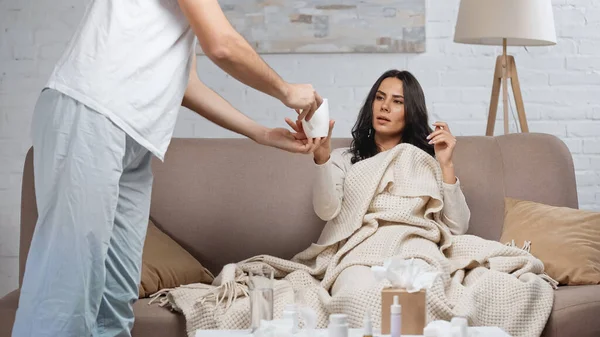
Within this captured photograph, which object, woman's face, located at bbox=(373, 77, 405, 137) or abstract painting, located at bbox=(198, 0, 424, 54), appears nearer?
woman's face, located at bbox=(373, 77, 405, 137)

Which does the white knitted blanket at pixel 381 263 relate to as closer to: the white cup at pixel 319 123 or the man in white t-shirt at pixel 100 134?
the white cup at pixel 319 123

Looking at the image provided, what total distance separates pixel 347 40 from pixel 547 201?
1.30 m

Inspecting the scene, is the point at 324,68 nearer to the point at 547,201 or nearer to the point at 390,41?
the point at 390,41

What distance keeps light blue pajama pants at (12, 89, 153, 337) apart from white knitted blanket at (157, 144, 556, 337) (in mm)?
704

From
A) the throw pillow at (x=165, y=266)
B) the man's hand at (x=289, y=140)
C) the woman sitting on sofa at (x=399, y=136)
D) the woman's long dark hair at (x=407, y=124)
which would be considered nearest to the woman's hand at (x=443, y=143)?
the woman sitting on sofa at (x=399, y=136)

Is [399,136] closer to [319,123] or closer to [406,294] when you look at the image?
[319,123]

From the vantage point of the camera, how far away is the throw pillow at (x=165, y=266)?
8.36 feet

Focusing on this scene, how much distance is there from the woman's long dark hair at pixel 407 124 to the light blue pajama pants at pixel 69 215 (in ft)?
4.79

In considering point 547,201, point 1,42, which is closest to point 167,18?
point 547,201

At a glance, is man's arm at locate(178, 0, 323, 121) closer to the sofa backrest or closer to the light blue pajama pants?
the light blue pajama pants

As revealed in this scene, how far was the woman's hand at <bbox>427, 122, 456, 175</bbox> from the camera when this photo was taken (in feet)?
9.02

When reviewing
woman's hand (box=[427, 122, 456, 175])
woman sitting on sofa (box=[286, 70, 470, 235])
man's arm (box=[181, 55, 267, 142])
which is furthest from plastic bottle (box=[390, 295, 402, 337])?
woman's hand (box=[427, 122, 456, 175])

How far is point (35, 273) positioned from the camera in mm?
1590

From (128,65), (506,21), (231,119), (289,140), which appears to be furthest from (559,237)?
(128,65)
